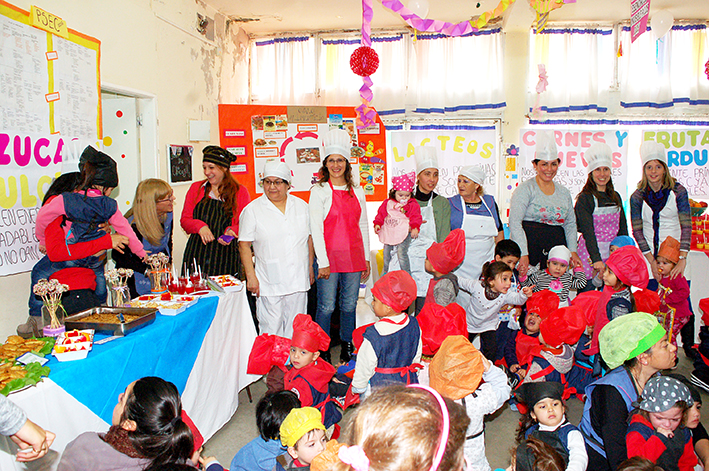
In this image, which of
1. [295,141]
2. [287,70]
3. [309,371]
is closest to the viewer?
[309,371]

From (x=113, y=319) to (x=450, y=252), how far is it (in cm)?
193

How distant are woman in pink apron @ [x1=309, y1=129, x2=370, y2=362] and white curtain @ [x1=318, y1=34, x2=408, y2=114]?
239 centimetres

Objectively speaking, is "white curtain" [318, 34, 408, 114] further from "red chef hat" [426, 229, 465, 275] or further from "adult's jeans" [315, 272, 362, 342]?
"red chef hat" [426, 229, 465, 275]

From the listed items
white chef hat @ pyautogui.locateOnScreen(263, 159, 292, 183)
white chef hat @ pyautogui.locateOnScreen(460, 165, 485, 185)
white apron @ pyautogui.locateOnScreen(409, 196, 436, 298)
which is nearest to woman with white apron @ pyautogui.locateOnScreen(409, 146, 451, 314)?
white apron @ pyautogui.locateOnScreen(409, 196, 436, 298)

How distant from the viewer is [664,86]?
5562 millimetres

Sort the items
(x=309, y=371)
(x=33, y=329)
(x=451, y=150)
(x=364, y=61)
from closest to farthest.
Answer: (x=33, y=329) < (x=309, y=371) < (x=364, y=61) < (x=451, y=150)

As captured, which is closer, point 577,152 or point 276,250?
point 276,250

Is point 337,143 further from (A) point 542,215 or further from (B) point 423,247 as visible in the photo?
(A) point 542,215

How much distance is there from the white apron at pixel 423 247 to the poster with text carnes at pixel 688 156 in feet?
11.5

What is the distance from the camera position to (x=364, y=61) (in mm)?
5113

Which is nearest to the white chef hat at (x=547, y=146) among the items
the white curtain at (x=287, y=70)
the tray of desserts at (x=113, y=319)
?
the tray of desserts at (x=113, y=319)

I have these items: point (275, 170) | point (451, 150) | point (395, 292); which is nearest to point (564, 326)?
point (395, 292)

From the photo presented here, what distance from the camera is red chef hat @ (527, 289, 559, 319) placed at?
321cm

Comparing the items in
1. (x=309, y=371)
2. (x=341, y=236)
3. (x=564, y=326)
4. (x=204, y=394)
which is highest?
(x=341, y=236)
